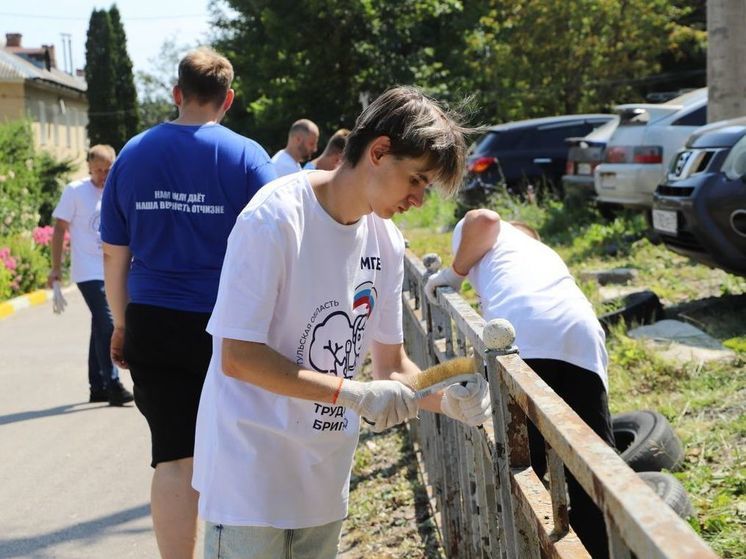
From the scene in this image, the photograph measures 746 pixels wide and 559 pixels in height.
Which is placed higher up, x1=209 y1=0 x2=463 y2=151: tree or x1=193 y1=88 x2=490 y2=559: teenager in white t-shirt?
x1=209 y1=0 x2=463 y2=151: tree

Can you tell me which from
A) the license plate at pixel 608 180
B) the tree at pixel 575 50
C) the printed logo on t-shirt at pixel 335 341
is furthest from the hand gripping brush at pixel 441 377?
the tree at pixel 575 50

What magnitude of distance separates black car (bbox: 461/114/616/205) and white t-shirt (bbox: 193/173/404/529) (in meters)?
14.2

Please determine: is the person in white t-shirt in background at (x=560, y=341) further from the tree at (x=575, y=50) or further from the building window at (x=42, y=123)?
the building window at (x=42, y=123)

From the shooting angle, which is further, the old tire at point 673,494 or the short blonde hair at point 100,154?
the short blonde hair at point 100,154

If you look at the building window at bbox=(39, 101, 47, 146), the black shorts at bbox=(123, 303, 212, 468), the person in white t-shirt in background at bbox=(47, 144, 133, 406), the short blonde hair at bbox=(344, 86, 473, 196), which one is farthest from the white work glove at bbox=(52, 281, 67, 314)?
the building window at bbox=(39, 101, 47, 146)

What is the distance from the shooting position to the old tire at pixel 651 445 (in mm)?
4578

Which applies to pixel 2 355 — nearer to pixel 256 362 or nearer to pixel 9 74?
pixel 256 362

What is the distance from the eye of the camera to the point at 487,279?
421 centimetres

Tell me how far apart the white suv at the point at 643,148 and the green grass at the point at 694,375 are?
492mm

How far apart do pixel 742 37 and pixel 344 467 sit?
7.90 metres

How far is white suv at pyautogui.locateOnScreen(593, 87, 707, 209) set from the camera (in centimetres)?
1065

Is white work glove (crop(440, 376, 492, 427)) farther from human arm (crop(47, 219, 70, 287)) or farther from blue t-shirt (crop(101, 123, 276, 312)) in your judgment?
human arm (crop(47, 219, 70, 287))

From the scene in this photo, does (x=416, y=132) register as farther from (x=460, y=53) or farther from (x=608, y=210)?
(x=460, y=53)

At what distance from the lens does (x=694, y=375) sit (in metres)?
5.96
